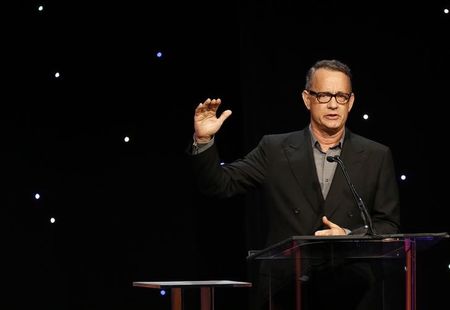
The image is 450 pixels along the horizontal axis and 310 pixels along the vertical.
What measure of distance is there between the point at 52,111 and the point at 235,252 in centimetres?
107

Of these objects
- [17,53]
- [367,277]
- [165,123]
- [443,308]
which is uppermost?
[17,53]

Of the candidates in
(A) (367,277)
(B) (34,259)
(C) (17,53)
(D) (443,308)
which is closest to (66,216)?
(B) (34,259)

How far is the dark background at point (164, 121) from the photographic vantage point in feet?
13.3

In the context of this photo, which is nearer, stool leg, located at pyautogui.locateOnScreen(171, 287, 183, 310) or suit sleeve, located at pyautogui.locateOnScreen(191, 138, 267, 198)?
stool leg, located at pyautogui.locateOnScreen(171, 287, 183, 310)

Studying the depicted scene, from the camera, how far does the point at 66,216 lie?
13.5 feet

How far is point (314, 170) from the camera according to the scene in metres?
3.05

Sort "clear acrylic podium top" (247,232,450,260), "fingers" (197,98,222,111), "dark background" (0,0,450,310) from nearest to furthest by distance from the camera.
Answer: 1. "clear acrylic podium top" (247,232,450,260)
2. "fingers" (197,98,222,111)
3. "dark background" (0,0,450,310)

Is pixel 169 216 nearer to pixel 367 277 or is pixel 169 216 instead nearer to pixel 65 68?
pixel 65 68

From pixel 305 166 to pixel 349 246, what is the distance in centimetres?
77

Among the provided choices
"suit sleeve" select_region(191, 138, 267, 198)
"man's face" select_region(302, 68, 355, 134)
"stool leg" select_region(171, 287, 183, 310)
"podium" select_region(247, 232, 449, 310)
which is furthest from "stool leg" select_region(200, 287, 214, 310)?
"man's face" select_region(302, 68, 355, 134)

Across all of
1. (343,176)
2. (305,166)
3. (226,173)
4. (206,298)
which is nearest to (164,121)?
(226,173)

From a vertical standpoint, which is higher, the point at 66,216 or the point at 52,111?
the point at 52,111

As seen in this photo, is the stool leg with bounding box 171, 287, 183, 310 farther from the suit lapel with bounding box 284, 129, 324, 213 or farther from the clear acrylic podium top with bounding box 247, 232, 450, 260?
the suit lapel with bounding box 284, 129, 324, 213

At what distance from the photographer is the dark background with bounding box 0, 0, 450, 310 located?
406cm
